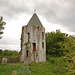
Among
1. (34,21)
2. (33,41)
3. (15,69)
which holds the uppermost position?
(34,21)

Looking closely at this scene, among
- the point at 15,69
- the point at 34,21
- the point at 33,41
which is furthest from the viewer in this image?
the point at 34,21

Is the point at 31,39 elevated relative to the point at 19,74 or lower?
elevated

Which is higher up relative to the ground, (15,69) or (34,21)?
(34,21)

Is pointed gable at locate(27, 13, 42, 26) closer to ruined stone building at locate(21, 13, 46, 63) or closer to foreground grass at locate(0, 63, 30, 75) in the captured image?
ruined stone building at locate(21, 13, 46, 63)

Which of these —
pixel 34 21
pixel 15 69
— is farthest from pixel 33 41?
pixel 15 69

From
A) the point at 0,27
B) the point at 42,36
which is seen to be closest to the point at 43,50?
the point at 42,36

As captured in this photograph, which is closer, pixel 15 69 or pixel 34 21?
pixel 15 69

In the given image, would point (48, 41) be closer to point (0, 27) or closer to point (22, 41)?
point (22, 41)

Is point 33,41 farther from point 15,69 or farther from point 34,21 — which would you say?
point 15,69

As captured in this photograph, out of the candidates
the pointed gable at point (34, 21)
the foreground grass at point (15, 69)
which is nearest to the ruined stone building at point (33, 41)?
the pointed gable at point (34, 21)

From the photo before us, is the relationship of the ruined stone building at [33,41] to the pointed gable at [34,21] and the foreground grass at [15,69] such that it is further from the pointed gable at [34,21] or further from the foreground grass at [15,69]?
the foreground grass at [15,69]

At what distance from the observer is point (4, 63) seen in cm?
1357

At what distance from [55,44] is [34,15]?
900 centimetres

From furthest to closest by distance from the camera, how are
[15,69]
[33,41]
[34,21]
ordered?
1. [34,21]
2. [33,41]
3. [15,69]
